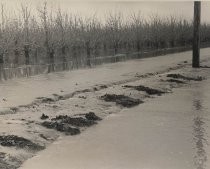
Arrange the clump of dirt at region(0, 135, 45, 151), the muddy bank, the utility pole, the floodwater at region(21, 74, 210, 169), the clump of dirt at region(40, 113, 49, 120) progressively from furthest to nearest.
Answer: the utility pole → the muddy bank → the clump of dirt at region(40, 113, 49, 120) → the clump of dirt at region(0, 135, 45, 151) → the floodwater at region(21, 74, 210, 169)

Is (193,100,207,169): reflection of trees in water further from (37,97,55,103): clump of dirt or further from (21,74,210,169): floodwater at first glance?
(37,97,55,103): clump of dirt

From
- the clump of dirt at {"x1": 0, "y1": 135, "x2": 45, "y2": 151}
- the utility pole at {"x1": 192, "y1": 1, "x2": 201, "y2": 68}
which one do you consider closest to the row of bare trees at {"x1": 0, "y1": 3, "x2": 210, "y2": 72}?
the utility pole at {"x1": 192, "y1": 1, "x2": 201, "y2": 68}

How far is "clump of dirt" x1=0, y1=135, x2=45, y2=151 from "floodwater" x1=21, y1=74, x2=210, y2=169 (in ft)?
A: 0.67

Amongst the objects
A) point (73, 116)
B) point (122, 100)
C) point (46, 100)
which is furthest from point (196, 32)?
point (73, 116)

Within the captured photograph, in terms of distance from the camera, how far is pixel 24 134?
7238mm

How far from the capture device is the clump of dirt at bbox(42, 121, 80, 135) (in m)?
7.87

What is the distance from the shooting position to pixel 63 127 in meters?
7.97

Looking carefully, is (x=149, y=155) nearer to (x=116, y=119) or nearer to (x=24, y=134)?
(x=24, y=134)

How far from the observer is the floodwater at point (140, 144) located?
19.4 ft

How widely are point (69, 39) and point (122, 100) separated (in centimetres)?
2946

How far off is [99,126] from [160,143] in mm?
1705

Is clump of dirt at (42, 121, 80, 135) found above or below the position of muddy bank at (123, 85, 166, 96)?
above

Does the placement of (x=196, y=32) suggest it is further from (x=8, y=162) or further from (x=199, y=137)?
(x=8, y=162)

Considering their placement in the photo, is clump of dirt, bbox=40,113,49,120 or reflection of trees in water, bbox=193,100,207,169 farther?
clump of dirt, bbox=40,113,49,120
